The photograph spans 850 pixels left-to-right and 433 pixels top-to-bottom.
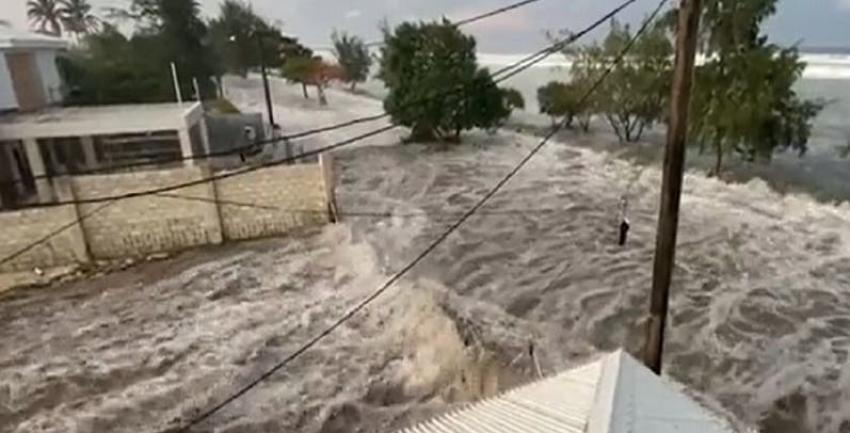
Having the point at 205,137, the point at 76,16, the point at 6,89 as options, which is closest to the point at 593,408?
the point at 205,137

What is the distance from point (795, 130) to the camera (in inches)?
571

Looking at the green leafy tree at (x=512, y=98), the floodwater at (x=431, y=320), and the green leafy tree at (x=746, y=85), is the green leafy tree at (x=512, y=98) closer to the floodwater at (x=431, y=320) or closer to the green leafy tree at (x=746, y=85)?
the green leafy tree at (x=746, y=85)

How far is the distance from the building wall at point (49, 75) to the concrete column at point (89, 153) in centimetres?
538

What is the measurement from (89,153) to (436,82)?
972 centimetres

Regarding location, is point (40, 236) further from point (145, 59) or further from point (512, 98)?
point (512, 98)

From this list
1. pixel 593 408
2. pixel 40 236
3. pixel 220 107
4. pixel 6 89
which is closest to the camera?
pixel 593 408

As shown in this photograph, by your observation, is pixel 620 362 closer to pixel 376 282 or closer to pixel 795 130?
pixel 376 282

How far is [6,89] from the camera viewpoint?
15516mm

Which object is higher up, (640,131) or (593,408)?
(593,408)

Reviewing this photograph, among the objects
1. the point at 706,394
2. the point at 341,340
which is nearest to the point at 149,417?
the point at 341,340

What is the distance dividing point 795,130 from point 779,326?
860 cm

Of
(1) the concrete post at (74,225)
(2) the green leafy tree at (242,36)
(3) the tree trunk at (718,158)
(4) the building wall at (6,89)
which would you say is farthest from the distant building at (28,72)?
(3) the tree trunk at (718,158)

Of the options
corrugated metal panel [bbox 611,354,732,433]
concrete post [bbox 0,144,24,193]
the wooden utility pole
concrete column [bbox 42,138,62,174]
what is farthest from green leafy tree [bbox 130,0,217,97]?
corrugated metal panel [bbox 611,354,732,433]

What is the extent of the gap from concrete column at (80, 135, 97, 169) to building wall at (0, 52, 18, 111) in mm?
2839
